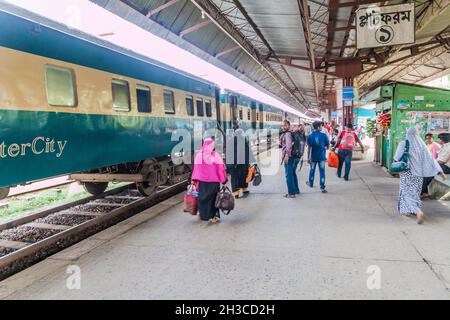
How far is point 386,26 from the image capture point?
8281mm

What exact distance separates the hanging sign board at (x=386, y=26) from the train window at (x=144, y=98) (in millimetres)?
4895

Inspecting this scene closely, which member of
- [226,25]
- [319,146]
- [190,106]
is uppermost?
[226,25]

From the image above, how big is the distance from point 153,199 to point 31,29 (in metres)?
4.68

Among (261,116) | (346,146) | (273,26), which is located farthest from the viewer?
(261,116)

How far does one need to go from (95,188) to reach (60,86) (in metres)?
3.79

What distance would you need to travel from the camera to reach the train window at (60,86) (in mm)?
5180

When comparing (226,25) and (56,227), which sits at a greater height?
(226,25)

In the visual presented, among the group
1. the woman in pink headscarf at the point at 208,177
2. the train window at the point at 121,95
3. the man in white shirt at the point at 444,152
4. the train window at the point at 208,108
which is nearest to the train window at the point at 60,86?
the train window at the point at 121,95

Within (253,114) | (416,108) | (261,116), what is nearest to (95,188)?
(416,108)

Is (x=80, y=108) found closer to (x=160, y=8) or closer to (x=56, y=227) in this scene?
(x=56, y=227)

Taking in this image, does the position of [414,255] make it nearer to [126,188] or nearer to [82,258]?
[82,258]

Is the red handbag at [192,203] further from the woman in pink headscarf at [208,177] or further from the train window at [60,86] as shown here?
the train window at [60,86]

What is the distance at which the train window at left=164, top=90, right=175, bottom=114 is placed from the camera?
8586mm

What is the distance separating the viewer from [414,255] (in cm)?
438
